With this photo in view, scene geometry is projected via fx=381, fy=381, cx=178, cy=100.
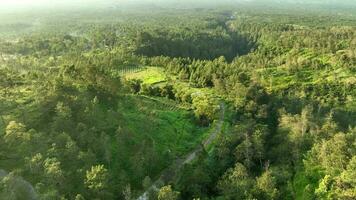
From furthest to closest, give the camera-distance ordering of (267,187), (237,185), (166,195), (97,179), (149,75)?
(149,75) < (237,185) < (267,187) < (97,179) < (166,195)

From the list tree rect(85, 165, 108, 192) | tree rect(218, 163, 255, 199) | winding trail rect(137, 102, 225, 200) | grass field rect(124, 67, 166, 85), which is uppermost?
tree rect(85, 165, 108, 192)

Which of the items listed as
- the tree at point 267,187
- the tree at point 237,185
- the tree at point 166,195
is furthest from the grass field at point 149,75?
the tree at point 166,195

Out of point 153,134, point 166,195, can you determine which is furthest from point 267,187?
point 153,134

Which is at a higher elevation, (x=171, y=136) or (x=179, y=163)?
(x=171, y=136)

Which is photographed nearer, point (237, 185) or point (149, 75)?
point (237, 185)

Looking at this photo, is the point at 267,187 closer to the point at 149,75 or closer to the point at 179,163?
the point at 179,163

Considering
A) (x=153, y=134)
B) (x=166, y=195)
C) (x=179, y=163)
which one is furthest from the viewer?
(x=153, y=134)

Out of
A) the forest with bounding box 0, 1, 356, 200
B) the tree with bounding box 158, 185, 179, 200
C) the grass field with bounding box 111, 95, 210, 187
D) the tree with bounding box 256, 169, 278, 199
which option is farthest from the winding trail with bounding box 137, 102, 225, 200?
the tree with bounding box 256, 169, 278, 199

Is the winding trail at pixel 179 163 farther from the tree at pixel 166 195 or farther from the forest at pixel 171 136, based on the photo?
the tree at pixel 166 195

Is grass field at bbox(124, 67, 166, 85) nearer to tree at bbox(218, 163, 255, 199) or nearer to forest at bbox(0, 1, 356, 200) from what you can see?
forest at bbox(0, 1, 356, 200)
